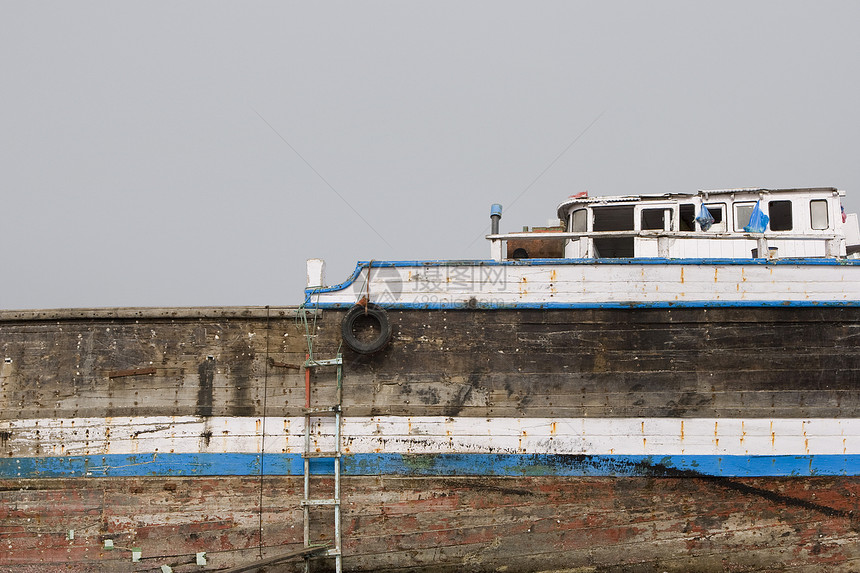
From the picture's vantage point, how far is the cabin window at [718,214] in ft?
28.2

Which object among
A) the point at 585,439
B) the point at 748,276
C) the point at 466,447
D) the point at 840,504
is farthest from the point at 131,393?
the point at 840,504

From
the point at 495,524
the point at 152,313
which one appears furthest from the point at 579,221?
the point at 152,313

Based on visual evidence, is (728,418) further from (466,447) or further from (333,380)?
(333,380)

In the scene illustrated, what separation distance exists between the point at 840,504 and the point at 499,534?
424 cm

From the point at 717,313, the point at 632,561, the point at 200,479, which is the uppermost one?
the point at 717,313

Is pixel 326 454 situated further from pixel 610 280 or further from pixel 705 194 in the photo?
pixel 705 194

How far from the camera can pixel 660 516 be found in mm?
7012

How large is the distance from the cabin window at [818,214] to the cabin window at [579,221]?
3230mm

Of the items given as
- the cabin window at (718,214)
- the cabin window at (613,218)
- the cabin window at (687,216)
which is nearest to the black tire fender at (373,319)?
the cabin window at (613,218)

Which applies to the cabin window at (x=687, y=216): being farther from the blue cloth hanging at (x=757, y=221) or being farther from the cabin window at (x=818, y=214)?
the cabin window at (x=818, y=214)

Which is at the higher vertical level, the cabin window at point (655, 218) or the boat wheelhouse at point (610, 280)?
the cabin window at point (655, 218)

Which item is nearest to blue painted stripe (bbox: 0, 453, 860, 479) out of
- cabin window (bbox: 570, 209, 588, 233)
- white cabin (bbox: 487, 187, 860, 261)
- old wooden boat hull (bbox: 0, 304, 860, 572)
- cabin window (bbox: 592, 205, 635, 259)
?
old wooden boat hull (bbox: 0, 304, 860, 572)

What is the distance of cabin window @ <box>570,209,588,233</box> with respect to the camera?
8993 millimetres

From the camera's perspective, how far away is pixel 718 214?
28.7 feet
